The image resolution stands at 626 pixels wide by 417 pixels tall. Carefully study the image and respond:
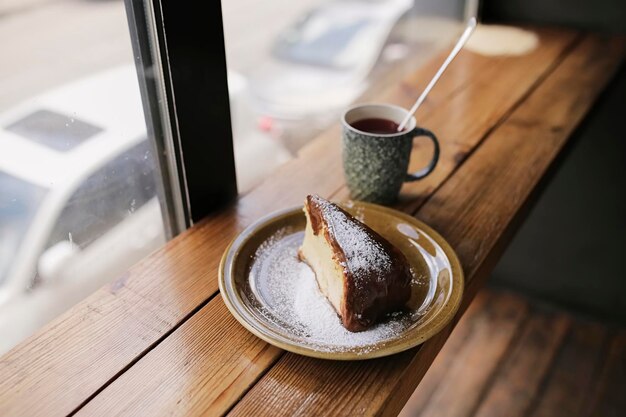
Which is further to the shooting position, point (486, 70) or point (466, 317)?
point (466, 317)

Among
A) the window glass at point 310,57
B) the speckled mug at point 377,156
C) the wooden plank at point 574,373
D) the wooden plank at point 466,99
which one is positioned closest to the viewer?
A: the speckled mug at point 377,156

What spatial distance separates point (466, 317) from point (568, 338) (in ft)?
0.98

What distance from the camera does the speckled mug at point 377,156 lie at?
35.0 inches

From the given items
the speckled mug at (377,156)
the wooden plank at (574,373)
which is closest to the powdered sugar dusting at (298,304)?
the speckled mug at (377,156)

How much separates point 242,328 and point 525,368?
1.22 metres

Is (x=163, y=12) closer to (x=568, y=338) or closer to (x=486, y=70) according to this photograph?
(x=486, y=70)

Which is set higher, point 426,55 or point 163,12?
point 163,12

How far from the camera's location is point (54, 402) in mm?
622

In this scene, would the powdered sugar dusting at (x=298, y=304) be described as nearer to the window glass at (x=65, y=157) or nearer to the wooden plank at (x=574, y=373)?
the window glass at (x=65, y=157)

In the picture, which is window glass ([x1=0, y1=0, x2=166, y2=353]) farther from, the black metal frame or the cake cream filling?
the cake cream filling

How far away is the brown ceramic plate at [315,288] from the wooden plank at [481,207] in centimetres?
3

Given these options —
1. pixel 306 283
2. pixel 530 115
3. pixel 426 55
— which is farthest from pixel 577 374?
pixel 306 283

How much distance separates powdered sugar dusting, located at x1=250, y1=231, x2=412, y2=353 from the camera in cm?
68

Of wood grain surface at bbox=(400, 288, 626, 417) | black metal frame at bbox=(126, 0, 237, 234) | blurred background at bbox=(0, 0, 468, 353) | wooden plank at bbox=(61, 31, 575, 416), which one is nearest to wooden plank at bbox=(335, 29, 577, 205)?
wooden plank at bbox=(61, 31, 575, 416)
